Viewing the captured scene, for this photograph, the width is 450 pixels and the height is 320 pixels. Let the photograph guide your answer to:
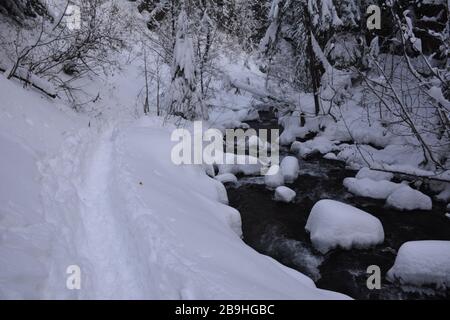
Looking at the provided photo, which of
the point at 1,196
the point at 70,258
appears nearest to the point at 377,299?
the point at 70,258

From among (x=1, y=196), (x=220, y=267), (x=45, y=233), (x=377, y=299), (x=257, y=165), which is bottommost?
(x=377, y=299)

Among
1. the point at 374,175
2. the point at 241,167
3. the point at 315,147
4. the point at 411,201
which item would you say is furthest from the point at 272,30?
the point at 411,201

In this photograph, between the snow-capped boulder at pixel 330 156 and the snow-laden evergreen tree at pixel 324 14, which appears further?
the snow-laden evergreen tree at pixel 324 14

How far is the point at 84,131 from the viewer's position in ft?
31.5

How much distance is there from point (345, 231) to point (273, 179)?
3383 millimetres

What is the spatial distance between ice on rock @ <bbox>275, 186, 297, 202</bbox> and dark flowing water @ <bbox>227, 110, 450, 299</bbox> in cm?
13

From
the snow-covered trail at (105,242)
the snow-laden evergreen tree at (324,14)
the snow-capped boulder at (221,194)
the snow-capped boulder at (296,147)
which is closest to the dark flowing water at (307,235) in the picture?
the snow-capped boulder at (221,194)

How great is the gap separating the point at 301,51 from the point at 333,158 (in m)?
5.45

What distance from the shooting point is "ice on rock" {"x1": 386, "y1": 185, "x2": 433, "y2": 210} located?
8.45 metres

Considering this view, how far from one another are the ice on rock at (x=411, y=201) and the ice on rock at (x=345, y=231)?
1.57m

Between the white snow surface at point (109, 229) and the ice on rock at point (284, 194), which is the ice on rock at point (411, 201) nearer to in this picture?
the ice on rock at point (284, 194)

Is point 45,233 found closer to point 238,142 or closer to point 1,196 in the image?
point 1,196

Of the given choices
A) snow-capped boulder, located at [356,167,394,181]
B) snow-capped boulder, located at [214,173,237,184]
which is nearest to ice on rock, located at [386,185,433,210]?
snow-capped boulder, located at [356,167,394,181]

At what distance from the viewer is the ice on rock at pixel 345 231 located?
22.9ft
